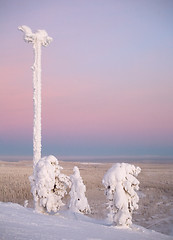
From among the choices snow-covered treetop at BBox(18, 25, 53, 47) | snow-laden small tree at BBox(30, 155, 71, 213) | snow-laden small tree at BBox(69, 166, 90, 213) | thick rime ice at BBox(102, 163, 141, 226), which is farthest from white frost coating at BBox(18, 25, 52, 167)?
thick rime ice at BBox(102, 163, 141, 226)

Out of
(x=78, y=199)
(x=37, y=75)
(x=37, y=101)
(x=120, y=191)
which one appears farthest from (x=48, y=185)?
(x=37, y=75)

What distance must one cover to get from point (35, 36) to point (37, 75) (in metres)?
2.94

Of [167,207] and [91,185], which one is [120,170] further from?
[91,185]

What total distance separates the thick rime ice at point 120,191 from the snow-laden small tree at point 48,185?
3.24 meters

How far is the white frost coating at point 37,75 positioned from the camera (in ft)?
69.6

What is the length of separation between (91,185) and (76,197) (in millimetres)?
13258

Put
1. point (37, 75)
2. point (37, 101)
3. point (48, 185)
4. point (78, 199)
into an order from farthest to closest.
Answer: point (37, 75) → point (37, 101) → point (78, 199) → point (48, 185)

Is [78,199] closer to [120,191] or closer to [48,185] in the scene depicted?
[48,185]

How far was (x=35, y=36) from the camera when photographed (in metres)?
22.3

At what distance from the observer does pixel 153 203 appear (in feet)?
71.3

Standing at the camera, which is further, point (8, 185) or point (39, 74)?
point (8, 185)

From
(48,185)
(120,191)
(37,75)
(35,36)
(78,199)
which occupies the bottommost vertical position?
(78,199)

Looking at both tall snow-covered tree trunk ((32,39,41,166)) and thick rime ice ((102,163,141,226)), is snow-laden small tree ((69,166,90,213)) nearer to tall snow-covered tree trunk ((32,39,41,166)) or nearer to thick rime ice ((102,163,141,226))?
tall snow-covered tree trunk ((32,39,41,166))

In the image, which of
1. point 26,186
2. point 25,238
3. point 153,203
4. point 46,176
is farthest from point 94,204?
point 25,238
